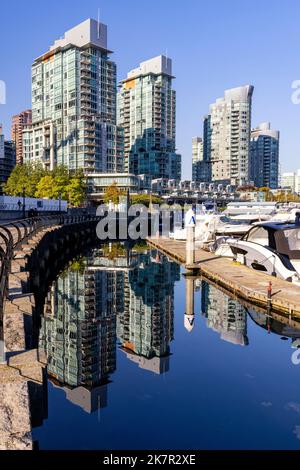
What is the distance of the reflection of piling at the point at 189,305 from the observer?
21.6 meters

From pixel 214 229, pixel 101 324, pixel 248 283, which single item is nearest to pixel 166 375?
pixel 101 324

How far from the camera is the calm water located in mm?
10430

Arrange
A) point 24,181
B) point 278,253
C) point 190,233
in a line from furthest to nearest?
point 24,181
point 190,233
point 278,253

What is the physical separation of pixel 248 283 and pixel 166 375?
1172 cm

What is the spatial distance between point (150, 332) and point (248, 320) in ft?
16.5

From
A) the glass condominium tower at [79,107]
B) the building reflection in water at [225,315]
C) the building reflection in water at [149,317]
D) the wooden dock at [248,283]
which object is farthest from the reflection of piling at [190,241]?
the glass condominium tower at [79,107]

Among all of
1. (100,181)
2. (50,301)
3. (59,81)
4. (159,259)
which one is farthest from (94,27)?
(50,301)

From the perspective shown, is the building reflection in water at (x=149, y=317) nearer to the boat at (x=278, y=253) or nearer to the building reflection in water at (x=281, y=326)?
the building reflection in water at (x=281, y=326)

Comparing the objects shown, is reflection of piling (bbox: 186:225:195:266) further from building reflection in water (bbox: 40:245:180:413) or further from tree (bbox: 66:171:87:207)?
tree (bbox: 66:171:87:207)

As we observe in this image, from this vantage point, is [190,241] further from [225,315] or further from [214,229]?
[214,229]

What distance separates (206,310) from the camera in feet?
78.6

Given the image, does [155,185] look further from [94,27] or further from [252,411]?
[252,411]

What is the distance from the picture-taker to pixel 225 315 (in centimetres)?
2208
